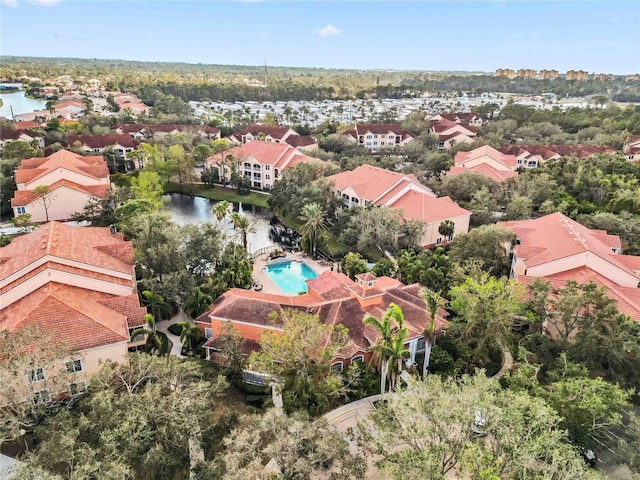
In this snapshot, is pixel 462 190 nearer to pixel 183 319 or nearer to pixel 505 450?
pixel 183 319

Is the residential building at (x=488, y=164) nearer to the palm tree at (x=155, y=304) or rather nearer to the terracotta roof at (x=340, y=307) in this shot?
the terracotta roof at (x=340, y=307)

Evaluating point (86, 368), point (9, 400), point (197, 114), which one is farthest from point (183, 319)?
point (197, 114)

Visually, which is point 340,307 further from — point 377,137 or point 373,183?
point 377,137

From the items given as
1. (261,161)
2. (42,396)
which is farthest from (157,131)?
(42,396)

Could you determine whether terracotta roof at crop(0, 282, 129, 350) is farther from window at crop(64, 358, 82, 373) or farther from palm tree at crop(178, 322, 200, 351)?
palm tree at crop(178, 322, 200, 351)

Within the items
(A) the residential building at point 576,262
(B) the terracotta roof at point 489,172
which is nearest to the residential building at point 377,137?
(B) the terracotta roof at point 489,172

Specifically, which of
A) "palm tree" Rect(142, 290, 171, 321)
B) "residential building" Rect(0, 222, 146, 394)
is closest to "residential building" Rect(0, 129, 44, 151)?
"residential building" Rect(0, 222, 146, 394)
